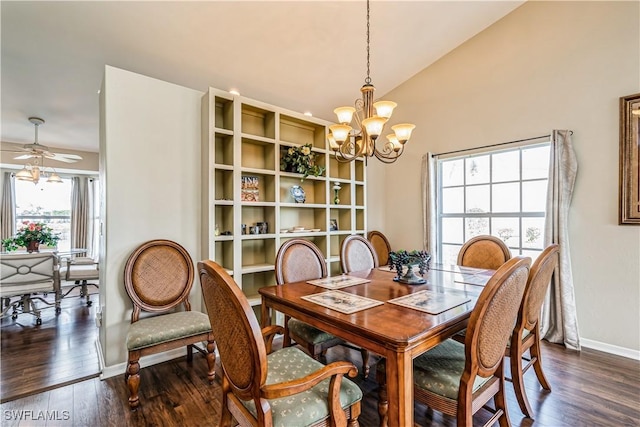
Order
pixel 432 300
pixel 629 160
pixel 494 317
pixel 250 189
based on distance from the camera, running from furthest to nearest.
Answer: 1. pixel 250 189
2. pixel 629 160
3. pixel 432 300
4. pixel 494 317

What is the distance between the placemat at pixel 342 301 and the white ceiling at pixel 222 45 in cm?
264

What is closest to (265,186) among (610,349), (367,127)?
(367,127)

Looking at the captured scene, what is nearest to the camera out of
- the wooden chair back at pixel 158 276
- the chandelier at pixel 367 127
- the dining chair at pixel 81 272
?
the chandelier at pixel 367 127

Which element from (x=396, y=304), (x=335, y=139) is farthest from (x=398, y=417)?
(x=335, y=139)

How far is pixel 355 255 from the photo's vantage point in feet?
9.64

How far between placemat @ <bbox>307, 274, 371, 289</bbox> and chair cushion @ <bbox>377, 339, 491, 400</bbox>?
648 mm

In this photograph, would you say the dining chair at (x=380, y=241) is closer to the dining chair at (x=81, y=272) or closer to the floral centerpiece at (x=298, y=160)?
the floral centerpiece at (x=298, y=160)

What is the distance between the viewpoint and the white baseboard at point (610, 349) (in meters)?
2.69

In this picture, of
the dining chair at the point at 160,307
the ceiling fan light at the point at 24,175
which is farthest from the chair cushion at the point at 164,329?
the ceiling fan light at the point at 24,175

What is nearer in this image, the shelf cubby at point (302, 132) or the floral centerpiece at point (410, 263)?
the floral centerpiece at point (410, 263)

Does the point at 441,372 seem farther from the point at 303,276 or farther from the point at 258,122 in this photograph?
the point at 258,122

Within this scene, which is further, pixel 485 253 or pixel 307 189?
pixel 307 189

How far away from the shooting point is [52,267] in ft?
12.0

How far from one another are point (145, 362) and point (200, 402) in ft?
2.79
